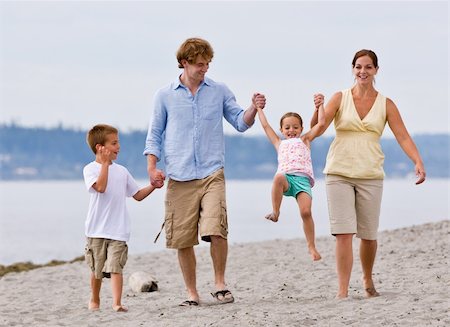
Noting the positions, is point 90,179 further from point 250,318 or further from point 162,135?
point 250,318

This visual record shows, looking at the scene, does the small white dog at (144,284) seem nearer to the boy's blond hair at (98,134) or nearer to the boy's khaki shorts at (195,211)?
the boy's khaki shorts at (195,211)

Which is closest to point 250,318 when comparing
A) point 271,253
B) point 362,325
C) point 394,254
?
point 362,325

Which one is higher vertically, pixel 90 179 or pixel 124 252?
pixel 90 179

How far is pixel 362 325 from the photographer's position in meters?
9.61

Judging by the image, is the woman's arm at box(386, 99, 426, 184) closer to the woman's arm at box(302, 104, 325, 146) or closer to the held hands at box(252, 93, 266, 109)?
the woman's arm at box(302, 104, 325, 146)

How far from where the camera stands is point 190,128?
410 inches

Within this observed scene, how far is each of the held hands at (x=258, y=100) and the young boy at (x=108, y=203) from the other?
125 cm

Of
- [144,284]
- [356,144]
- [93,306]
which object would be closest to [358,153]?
[356,144]

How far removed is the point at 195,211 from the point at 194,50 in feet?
4.97

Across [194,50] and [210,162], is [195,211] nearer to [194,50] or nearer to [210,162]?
[210,162]

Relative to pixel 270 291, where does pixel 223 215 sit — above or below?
above

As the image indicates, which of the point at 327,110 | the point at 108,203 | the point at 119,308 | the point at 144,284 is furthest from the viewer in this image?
the point at 144,284

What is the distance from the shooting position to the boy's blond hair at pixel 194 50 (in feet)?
33.4

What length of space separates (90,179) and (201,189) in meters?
1.04
